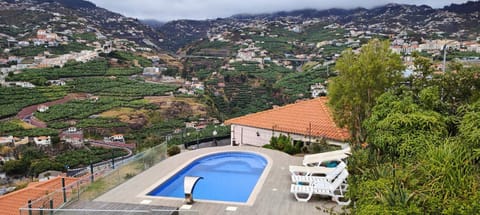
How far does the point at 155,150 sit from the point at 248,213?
16.0 ft

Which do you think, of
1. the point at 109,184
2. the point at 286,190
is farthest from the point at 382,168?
the point at 109,184

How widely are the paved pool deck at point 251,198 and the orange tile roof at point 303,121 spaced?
2.88m

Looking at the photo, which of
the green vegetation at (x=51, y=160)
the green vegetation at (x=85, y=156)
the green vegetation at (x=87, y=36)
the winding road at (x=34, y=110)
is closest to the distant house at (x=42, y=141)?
the green vegetation at (x=51, y=160)

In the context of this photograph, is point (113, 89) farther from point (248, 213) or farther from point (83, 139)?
point (248, 213)

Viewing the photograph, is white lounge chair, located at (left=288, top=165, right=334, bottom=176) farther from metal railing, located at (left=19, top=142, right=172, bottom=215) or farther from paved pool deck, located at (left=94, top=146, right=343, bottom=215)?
metal railing, located at (left=19, top=142, right=172, bottom=215)

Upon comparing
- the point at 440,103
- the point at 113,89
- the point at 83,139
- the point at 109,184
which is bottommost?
the point at 83,139

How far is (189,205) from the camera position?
7266 mm

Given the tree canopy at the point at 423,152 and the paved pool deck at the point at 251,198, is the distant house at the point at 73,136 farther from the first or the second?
the tree canopy at the point at 423,152

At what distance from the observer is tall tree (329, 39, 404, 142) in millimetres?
9133

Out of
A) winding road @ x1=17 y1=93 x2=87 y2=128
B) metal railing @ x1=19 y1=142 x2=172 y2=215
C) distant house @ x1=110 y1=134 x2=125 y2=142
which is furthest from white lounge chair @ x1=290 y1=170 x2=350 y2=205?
winding road @ x1=17 y1=93 x2=87 y2=128

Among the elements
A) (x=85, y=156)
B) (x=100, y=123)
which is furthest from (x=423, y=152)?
(x=100, y=123)

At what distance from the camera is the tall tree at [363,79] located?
30.0ft

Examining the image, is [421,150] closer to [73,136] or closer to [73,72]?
[73,136]

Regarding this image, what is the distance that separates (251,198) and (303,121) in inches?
286
